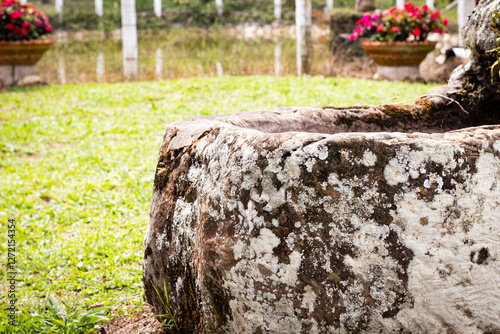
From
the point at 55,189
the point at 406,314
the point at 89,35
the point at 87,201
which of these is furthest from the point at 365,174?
the point at 89,35

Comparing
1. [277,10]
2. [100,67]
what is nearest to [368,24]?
[100,67]

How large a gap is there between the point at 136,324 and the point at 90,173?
10.6 feet

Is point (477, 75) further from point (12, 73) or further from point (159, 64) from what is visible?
point (12, 73)

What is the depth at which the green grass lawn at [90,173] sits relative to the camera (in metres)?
3.17

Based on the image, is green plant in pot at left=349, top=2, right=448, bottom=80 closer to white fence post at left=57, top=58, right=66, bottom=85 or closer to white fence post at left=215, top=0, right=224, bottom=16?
white fence post at left=57, top=58, right=66, bottom=85

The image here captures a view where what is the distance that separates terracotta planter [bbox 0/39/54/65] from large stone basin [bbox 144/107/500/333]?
30.0ft

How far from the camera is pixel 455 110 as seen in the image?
2.91 meters

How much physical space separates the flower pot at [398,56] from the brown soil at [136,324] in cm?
789

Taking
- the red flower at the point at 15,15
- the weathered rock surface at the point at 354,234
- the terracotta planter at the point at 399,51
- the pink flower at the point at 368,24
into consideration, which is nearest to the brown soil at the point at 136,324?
the weathered rock surface at the point at 354,234

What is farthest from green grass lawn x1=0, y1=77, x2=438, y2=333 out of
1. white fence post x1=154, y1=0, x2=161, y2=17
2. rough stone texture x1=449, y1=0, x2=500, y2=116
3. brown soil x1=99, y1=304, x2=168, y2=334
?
white fence post x1=154, y1=0, x2=161, y2=17

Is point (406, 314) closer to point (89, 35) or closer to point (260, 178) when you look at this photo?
point (260, 178)

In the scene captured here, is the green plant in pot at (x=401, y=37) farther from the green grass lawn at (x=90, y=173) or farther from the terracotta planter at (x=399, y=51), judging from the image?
the green grass lawn at (x=90, y=173)

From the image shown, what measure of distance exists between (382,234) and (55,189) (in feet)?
13.6

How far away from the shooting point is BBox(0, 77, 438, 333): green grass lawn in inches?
125
